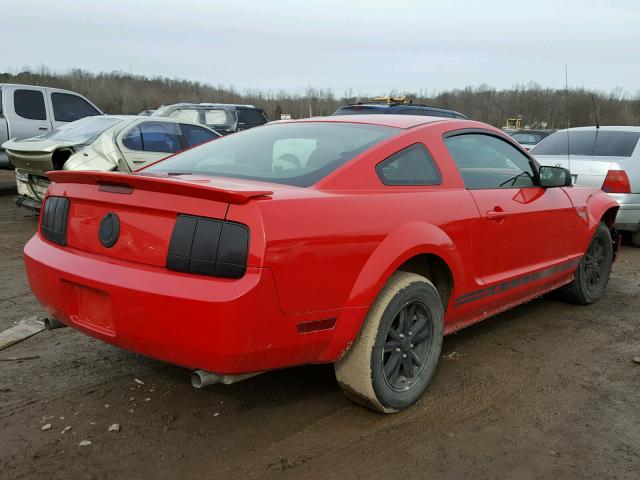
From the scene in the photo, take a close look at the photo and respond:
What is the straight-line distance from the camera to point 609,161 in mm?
7113

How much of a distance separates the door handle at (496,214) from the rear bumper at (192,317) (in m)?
1.30

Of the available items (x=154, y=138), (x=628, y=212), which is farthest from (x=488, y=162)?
(x=154, y=138)

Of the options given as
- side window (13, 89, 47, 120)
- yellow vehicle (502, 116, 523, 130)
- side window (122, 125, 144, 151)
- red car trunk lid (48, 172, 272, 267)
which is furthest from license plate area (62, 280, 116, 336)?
yellow vehicle (502, 116, 523, 130)

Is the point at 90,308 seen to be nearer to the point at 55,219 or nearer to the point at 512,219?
the point at 55,219

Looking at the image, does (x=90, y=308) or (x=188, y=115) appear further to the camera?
(x=188, y=115)

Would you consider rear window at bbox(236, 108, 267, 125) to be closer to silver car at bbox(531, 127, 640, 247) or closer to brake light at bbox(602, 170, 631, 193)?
silver car at bbox(531, 127, 640, 247)

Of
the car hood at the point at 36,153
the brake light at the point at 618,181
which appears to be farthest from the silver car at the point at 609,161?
the car hood at the point at 36,153

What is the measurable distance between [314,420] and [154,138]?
6.00 metres

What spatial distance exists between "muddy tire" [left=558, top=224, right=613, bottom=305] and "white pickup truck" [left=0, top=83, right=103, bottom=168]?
29.1 ft

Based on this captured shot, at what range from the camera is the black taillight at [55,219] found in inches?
116

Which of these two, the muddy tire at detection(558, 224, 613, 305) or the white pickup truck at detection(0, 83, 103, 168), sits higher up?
the white pickup truck at detection(0, 83, 103, 168)

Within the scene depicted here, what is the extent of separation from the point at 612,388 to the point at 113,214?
2897 mm

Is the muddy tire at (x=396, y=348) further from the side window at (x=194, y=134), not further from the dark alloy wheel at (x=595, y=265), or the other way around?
the side window at (x=194, y=134)

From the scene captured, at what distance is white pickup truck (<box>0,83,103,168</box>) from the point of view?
424 inches
